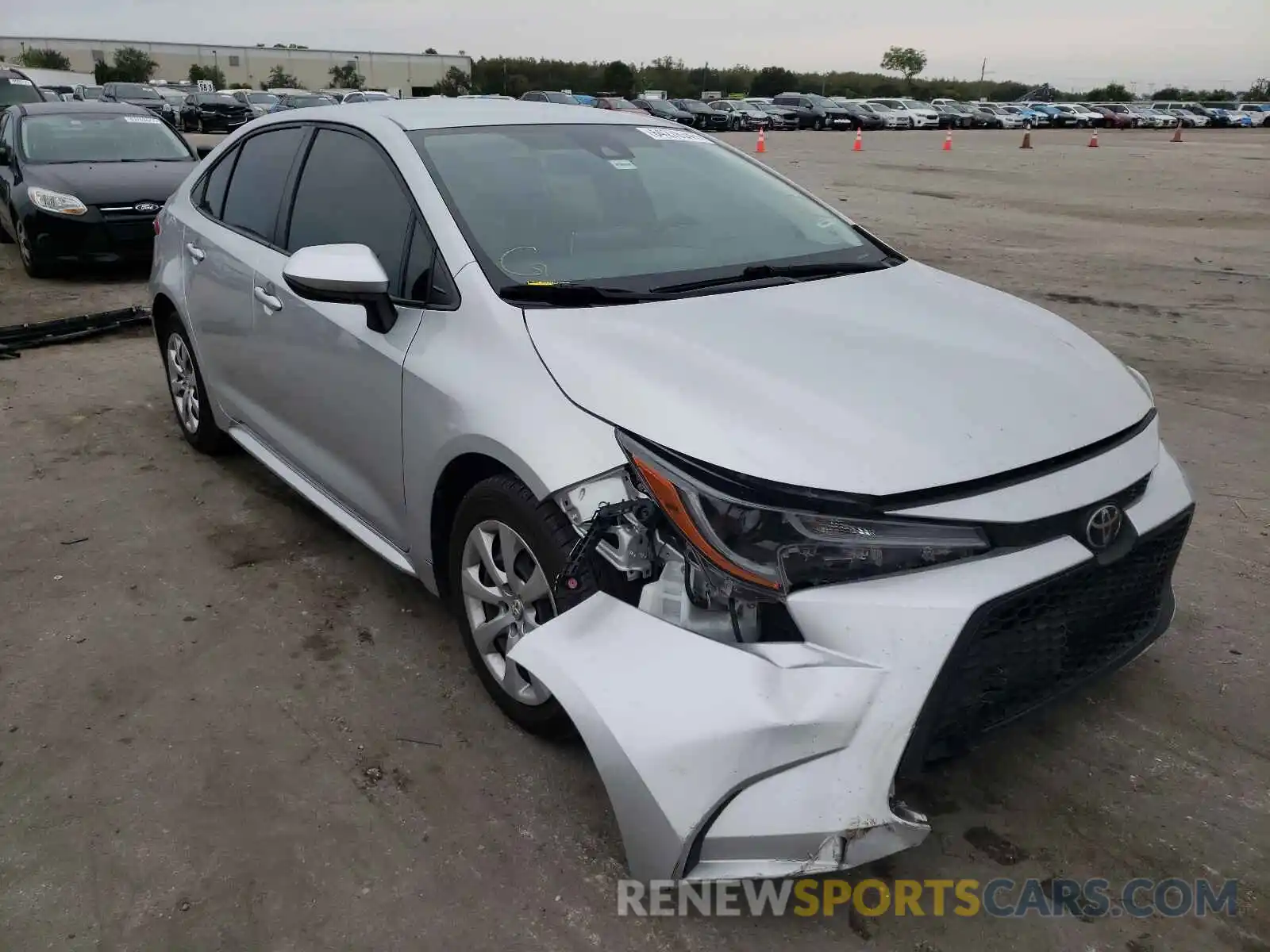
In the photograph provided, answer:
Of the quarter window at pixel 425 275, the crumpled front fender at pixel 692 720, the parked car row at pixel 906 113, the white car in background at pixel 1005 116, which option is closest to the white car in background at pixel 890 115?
the parked car row at pixel 906 113

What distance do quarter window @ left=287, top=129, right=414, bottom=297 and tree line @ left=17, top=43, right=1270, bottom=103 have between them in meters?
75.8

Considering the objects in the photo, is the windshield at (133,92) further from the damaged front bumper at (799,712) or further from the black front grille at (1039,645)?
the black front grille at (1039,645)

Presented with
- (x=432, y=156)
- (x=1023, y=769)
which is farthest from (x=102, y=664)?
(x=1023, y=769)

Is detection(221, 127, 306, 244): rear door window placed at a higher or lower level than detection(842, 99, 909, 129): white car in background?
lower

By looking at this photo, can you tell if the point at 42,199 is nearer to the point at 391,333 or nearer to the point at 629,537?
the point at 391,333

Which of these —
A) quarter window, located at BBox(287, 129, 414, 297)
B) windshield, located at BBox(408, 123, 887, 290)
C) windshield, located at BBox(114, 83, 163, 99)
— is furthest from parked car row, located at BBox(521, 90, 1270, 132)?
windshield, located at BBox(408, 123, 887, 290)

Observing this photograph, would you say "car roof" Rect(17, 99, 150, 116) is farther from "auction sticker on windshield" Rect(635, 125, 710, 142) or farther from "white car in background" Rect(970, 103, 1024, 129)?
"white car in background" Rect(970, 103, 1024, 129)

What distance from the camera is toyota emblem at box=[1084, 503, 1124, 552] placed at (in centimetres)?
220

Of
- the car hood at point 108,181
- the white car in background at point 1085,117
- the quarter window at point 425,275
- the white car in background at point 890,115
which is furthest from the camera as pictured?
the white car in background at point 1085,117

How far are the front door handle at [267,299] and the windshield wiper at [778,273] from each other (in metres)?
1.55

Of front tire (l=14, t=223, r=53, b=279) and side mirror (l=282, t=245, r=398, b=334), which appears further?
front tire (l=14, t=223, r=53, b=279)

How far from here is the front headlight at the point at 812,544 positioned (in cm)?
204

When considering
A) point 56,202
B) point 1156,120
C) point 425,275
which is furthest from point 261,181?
point 1156,120

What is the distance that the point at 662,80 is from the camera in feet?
306
